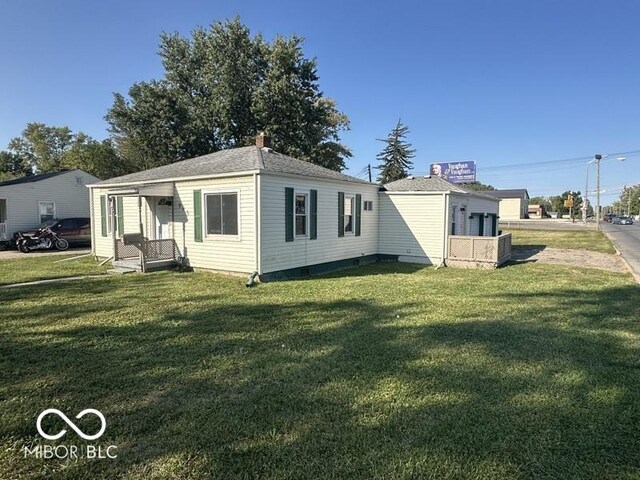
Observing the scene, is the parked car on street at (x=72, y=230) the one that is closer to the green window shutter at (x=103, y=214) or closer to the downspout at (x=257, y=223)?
the green window shutter at (x=103, y=214)

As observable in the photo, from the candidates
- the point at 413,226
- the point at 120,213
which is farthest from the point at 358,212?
the point at 120,213

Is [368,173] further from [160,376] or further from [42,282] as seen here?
[160,376]

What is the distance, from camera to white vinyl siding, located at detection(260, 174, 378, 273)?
394 inches

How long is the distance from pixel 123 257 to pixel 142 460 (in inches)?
406

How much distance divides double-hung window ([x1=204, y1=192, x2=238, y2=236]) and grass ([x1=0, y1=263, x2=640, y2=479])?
3.05 meters

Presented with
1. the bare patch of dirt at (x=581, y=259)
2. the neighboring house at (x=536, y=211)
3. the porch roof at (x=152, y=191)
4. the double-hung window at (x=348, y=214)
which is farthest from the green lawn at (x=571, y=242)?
the neighboring house at (x=536, y=211)

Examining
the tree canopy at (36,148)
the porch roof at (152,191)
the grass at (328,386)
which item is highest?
the tree canopy at (36,148)

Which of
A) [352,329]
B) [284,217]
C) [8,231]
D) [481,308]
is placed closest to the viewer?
[352,329]

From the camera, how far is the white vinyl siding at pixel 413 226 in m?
13.5

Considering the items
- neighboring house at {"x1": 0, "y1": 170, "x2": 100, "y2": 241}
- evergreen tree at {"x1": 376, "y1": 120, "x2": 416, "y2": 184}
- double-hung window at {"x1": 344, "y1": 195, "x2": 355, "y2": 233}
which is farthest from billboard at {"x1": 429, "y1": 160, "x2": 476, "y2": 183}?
neighboring house at {"x1": 0, "y1": 170, "x2": 100, "y2": 241}

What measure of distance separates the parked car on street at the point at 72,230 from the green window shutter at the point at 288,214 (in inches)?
523

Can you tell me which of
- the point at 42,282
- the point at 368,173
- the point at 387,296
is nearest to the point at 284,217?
the point at 387,296

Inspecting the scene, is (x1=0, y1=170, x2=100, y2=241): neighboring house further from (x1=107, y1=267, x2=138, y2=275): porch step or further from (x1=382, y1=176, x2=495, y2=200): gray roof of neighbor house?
(x1=382, y1=176, x2=495, y2=200): gray roof of neighbor house

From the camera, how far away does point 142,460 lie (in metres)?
2.79
